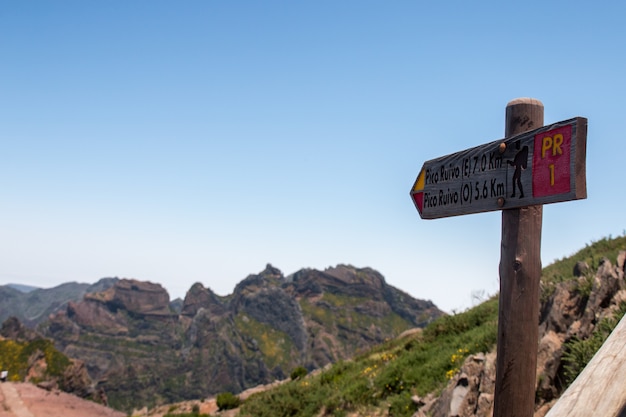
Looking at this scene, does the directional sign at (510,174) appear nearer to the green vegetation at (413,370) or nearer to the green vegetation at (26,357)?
the green vegetation at (413,370)

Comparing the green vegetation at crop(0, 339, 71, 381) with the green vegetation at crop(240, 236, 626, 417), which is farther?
the green vegetation at crop(0, 339, 71, 381)

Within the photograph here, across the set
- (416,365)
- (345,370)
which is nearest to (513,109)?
(416,365)

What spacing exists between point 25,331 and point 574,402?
124046 millimetres

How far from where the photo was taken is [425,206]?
15.5 feet

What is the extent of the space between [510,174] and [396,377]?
11006mm

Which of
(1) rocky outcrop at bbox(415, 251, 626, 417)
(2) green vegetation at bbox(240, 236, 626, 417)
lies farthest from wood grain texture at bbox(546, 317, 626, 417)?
(1) rocky outcrop at bbox(415, 251, 626, 417)

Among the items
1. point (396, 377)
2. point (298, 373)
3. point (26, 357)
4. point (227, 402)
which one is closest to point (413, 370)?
point (396, 377)

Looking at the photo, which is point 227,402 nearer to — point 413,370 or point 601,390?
point 413,370

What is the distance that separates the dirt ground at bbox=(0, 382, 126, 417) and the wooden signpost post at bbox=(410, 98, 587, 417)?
21202mm

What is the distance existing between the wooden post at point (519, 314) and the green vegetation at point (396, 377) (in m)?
8.00

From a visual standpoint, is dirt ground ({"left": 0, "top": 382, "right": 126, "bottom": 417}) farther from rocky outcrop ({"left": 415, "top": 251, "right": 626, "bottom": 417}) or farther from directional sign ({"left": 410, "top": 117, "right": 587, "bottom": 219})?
directional sign ({"left": 410, "top": 117, "right": 587, "bottom": 219})

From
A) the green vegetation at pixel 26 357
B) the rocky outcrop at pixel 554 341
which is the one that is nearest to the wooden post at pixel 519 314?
the rocky outcrop at pixel 554 341

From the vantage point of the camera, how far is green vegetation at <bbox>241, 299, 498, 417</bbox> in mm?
12102

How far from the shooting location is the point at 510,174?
3.71m
